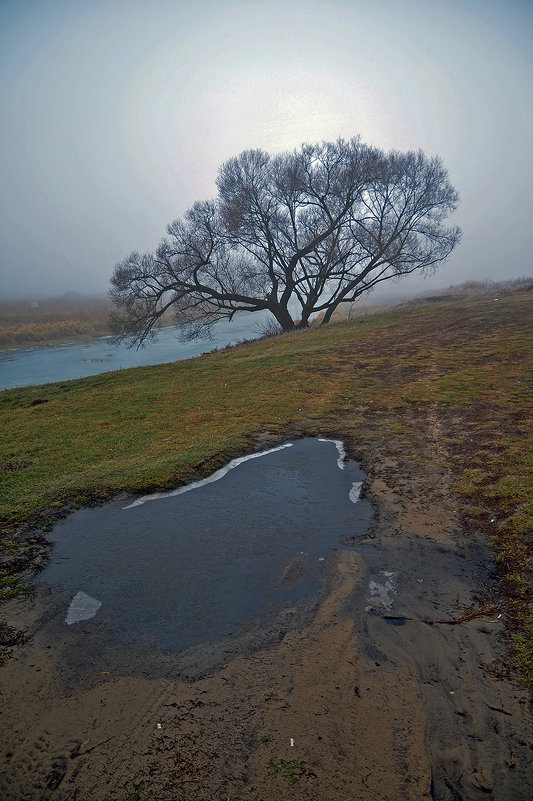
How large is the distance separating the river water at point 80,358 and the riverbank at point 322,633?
1206 centimetres

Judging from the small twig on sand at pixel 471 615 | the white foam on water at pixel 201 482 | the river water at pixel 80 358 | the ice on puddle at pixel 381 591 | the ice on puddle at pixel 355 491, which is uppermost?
the river water at pixel 80 358

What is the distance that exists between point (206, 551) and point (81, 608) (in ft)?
4.32

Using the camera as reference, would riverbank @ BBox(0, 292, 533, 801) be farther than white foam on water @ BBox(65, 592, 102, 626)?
No

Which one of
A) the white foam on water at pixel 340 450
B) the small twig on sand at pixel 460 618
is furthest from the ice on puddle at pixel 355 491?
the small twig on sand at pixel 460 618

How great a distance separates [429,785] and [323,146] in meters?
26.3

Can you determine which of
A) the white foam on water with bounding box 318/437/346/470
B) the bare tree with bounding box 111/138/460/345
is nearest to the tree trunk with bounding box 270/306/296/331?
the bare tree with bounding box 111/138/460/345

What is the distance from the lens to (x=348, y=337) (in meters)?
18.9

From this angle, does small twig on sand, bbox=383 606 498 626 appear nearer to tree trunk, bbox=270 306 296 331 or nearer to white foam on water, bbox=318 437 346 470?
white foam on water, bbox=318 437 346 470

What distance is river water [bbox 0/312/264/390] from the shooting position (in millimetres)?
22891

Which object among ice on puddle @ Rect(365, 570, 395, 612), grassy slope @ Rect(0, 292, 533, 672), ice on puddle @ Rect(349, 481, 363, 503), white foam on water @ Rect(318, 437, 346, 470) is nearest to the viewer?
ice on puddle @ Rect(365, 570, 395, 612)

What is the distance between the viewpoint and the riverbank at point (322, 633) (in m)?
2.77

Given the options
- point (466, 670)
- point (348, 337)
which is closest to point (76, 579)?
point (466, 670)

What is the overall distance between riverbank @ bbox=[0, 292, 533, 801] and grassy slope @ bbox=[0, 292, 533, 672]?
0.05 metres

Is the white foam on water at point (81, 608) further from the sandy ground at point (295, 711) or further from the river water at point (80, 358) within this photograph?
the river water at point (80, 358)
